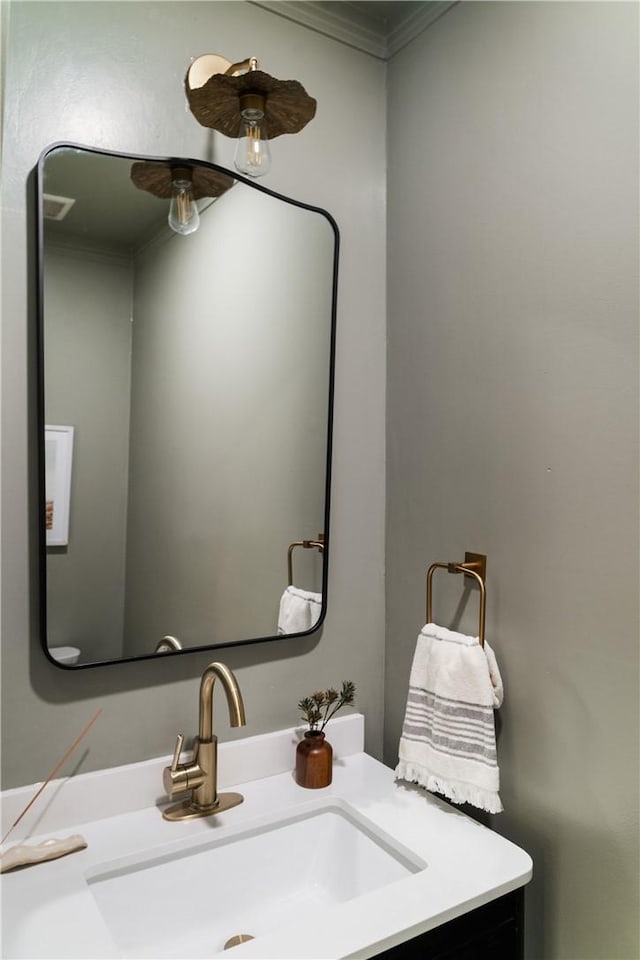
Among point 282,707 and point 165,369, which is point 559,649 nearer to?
point 282,707

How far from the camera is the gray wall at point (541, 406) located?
1.00 metres

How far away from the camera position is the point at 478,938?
968mm

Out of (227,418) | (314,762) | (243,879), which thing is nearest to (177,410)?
(227,418)

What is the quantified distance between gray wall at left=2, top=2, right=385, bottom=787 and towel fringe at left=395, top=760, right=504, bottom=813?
0.25 m

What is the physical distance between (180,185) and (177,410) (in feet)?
1.41

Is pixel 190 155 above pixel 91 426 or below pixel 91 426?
above

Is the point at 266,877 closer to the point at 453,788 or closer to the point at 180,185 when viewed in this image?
the point at 453,788

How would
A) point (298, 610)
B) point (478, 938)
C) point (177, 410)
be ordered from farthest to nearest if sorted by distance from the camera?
1. point (298, 610)
2. point (177, 410)
3. point (478, 938)

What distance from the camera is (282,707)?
1.34 meters

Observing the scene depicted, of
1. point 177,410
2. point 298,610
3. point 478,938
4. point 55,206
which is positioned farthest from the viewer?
point 298,610

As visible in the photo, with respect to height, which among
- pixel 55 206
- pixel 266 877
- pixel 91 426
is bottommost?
pixel 266 877

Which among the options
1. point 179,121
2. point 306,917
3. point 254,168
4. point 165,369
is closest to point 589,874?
Result: point 306,917

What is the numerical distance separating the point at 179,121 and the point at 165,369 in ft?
1.60

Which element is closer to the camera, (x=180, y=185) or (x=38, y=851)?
(x=38, y=851)
